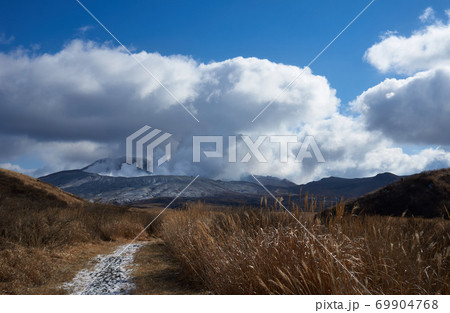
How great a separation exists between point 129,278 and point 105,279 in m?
0.52

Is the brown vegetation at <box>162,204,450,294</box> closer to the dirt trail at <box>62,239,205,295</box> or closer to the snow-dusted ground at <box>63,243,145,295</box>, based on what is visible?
the dirt trail at <box>62,239,205,295</box>

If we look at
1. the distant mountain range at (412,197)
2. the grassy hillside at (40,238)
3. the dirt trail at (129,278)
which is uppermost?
the distant mountain range at (412,197)

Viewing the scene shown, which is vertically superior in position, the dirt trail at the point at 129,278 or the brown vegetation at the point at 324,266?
the brown vegetation at the point at 324,266

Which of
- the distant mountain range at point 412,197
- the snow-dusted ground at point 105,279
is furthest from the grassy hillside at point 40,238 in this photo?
the distant mountain range at point 412,197

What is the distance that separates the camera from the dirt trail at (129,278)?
22.0 feet

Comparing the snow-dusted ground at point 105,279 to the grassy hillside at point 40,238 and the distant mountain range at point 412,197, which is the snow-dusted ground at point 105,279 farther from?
the distant mountain range at point 412,197

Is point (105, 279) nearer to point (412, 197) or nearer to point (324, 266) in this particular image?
point (324, 266)

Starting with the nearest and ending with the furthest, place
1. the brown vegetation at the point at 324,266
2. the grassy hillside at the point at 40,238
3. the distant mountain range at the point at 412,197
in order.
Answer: the brown vegetation at the point at 324,266, the grassy hillside at the point at 40,238, the distant mountain range at the point at 412,197

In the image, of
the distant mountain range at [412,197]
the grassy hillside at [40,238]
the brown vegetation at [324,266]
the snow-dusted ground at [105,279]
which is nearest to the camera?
the brown vegetation at [324,266]

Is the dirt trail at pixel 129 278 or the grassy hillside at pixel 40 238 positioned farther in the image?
the grassy hillside at pixel 40 238

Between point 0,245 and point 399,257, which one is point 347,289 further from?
point 0,245

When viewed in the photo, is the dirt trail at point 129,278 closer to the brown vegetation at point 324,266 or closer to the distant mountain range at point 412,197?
the brown vegetation at point 324,266

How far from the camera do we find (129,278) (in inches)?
308

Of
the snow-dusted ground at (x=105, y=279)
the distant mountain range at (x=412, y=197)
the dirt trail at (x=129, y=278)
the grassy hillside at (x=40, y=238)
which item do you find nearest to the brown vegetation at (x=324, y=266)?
the dirt trail at (x=129, y=278)
